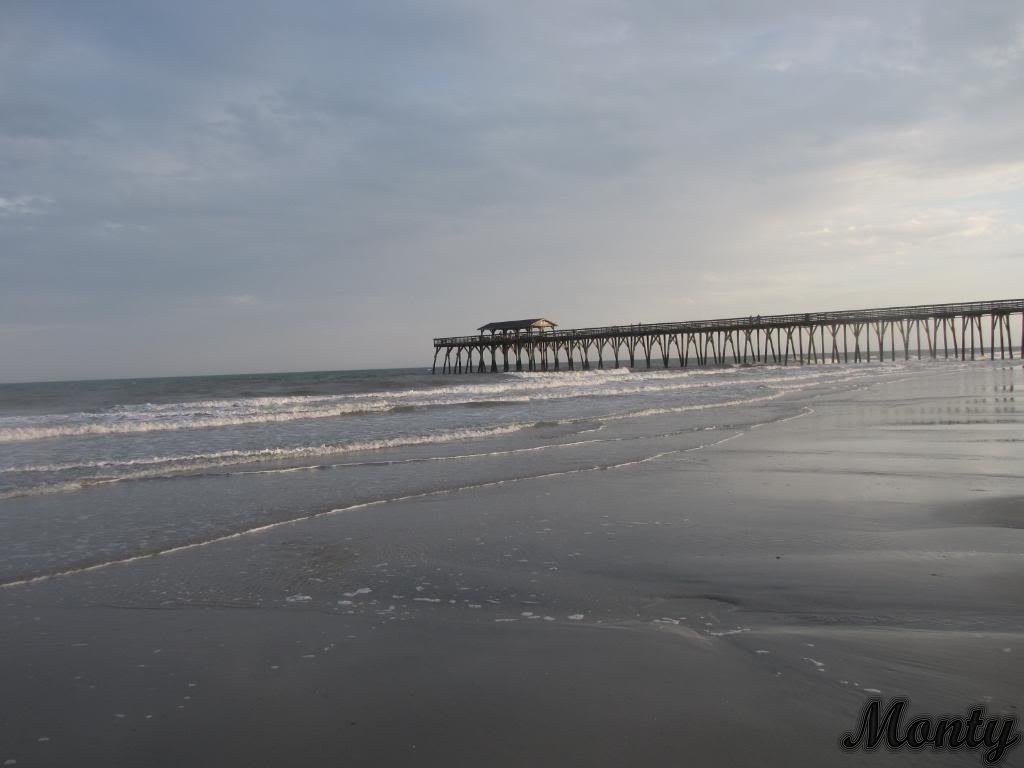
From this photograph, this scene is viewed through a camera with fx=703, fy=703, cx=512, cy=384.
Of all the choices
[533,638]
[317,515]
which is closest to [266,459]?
[317,515]

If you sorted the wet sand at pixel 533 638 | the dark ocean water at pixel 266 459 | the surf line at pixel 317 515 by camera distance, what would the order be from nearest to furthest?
the wet sand at pixel 533 638
the surf line at pixel 317 515
the dark ocean water at pixel 266 459

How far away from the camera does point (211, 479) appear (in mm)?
9117

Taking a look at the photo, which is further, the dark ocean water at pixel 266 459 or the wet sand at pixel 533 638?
the dark ocean water at pixel 266 459

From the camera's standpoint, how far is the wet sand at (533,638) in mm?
2605

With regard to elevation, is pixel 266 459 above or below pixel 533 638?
above

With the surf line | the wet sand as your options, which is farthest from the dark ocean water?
the wet sand

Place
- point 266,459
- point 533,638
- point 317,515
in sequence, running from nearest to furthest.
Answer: point 533,638 < point 317,515 < point 266,459

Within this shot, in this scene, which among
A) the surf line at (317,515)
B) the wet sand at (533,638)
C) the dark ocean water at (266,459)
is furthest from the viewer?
the dark ocean water at (266,459)

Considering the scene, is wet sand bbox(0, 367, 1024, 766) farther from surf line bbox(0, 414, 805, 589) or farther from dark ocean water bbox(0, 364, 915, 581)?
dark ocean water bbox(0, 364, 915, 581)

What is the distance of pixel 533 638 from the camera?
11.6ft

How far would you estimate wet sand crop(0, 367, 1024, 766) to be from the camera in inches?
103

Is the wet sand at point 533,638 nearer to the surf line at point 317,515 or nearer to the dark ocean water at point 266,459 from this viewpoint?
the surf line at point 317,515

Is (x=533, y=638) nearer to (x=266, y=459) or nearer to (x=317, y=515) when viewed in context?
(x=317, y=515)

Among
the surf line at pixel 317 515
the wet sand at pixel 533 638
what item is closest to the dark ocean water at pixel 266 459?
the surf line at pixel 317 515
